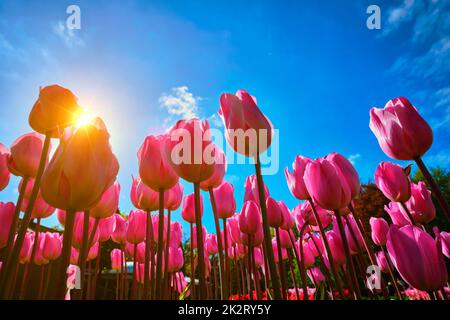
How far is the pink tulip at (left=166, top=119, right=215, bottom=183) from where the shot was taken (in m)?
1.49

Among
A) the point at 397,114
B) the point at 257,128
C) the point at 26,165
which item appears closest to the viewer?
the point at 257,128

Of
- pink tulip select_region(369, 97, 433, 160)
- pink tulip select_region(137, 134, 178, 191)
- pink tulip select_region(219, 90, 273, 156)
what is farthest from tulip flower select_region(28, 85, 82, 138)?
pink tulip select_region(369, 97, 433, 160)

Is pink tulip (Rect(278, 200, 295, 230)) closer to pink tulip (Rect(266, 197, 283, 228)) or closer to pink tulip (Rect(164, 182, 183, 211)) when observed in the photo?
pink tulip (Rect(266, 197, 283, 228))

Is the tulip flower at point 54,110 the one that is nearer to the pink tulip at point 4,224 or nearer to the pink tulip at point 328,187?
the pink tulip at point 4,224

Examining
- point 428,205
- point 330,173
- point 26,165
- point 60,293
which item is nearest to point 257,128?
point 330,173

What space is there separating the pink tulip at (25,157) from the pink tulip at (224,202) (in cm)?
146

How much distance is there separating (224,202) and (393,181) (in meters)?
1.51

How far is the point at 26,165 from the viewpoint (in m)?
1.87

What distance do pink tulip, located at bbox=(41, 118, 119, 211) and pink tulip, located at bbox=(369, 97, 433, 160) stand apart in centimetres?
201

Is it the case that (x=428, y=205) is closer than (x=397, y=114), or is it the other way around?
(x=397, y=114)
